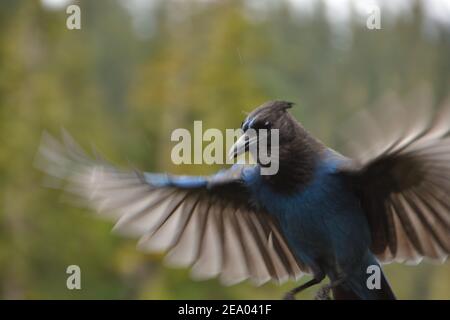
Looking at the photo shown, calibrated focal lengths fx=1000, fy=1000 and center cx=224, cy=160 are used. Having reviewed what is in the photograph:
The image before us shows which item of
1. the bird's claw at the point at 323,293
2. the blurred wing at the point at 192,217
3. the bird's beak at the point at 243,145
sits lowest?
the bird's claw at the point at 323,293

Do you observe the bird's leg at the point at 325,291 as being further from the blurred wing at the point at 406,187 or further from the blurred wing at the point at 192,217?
the blurred wing at the point at 192,217

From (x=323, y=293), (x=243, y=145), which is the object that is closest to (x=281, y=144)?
(x=243, y=145)

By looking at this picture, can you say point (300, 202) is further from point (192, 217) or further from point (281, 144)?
point (192, 217)

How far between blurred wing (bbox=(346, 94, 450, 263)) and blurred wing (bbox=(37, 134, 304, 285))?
668mm

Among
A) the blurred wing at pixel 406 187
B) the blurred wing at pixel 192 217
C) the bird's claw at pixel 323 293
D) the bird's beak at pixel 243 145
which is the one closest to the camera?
the blurred wing at pixel 406 187

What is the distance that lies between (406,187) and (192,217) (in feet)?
4.44

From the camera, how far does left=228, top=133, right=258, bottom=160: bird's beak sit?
506 cm

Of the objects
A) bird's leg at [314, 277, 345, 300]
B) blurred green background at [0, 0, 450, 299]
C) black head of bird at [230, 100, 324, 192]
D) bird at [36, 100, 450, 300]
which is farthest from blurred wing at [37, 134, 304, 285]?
blurred green background at [0, 0, 450, 299]

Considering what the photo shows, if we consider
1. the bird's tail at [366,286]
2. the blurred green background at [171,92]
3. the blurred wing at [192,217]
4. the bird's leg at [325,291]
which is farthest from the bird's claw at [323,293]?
the blurred green background at [171,92]

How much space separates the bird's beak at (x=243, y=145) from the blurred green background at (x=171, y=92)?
33.8 ft

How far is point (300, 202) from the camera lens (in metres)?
5.21

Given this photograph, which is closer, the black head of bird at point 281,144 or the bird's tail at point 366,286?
the black head of bird at point 281,144

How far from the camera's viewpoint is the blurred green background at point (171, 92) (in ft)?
65.8
